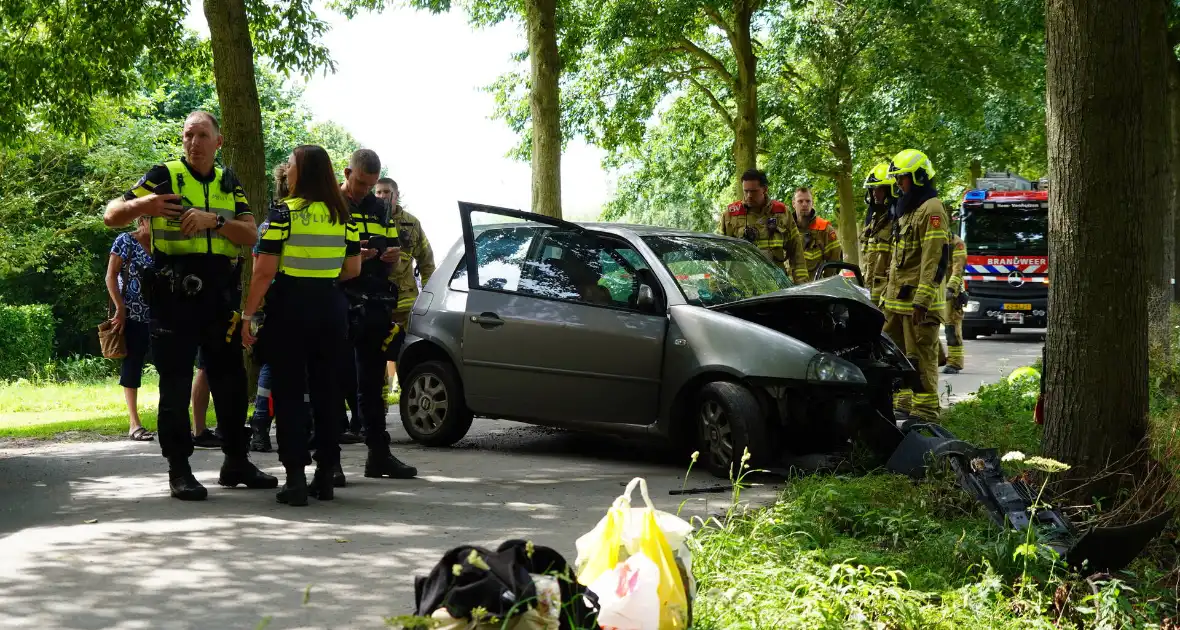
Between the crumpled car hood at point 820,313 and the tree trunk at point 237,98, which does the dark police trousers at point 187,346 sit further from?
the tree trunk at point 237,98

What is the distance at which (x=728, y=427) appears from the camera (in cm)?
790

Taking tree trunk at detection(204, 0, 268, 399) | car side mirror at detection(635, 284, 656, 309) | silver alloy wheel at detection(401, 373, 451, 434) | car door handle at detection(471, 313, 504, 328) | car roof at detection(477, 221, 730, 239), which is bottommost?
silver alloy wheel at detection(401, 373, 451, 434)

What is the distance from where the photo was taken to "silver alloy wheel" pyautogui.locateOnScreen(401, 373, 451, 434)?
941cm

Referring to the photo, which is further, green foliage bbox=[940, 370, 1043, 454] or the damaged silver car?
green foliage bbox=[940, 370, 1043, 454]

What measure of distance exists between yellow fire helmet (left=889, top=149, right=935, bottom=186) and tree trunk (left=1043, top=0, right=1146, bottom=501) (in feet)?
10.2

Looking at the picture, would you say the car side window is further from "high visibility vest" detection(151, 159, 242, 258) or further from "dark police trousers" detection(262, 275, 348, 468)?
"high visibility vest" detection(151, 159, 242, 258)

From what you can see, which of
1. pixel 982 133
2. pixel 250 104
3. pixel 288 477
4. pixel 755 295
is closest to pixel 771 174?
pixel 982 133

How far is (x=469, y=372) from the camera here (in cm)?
912

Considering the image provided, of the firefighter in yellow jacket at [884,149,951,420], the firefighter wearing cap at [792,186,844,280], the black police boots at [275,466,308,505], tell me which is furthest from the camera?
the firefighter wearing cap at [792,186,844,280]

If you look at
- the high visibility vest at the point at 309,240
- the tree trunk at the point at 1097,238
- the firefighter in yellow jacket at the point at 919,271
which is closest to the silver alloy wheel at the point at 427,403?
the high visibility vest at the point at 309,240

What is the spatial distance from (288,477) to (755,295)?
346 cm

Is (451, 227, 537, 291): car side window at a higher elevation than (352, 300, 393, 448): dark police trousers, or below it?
higher

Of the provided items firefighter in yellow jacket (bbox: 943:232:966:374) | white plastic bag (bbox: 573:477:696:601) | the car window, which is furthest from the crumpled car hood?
white plastic bag (bbox: 573:477:696:601)

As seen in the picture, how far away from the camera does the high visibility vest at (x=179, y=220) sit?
696 centimetres
